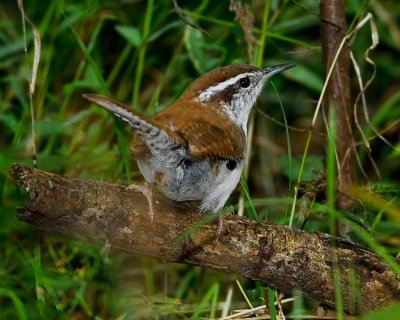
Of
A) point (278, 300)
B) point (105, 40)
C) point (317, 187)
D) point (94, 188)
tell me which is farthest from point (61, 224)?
point (105, 40)

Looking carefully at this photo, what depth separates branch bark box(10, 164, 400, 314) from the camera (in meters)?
3.48

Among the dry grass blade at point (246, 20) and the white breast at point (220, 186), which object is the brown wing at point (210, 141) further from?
the dry grass blade at point (246, 20)

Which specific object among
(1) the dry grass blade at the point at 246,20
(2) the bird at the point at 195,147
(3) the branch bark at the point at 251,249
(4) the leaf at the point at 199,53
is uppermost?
(1) the dry grass blade at the point at 246,20

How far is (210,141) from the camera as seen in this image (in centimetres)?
386

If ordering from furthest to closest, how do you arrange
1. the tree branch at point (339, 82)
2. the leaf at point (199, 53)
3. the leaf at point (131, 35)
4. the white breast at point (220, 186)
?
the leaf at point (131, 35)
the leaf at point (199, 53)
the tree branch at point (339, 82)
the white breast at point (220, 186)

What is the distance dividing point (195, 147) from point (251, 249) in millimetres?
518

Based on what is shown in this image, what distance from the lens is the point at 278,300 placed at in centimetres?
388

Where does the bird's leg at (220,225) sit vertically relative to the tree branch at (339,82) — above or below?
below

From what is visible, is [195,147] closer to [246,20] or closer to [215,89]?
[215,89]

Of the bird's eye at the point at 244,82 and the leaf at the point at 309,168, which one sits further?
the bird's eye at the point at 244,82

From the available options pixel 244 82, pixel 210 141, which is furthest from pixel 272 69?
pixel 210 141

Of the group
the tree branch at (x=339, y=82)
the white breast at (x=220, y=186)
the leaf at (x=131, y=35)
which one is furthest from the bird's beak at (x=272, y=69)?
the leaf at (x=131, y=35)

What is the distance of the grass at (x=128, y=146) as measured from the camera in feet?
14.1

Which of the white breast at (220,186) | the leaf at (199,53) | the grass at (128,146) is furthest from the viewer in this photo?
the leaf at (199,53)
